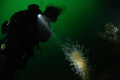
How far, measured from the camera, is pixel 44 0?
1401cm

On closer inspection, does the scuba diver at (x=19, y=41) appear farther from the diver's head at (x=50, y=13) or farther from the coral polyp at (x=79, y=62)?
the coral polyp at (x=79, y=62)

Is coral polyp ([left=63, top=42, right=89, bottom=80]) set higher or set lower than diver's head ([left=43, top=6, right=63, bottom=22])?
lower

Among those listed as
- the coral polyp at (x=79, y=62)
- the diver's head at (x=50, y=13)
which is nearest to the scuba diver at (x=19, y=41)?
the diver's head at (x=50, y=13)

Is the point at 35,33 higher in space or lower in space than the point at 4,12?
lower

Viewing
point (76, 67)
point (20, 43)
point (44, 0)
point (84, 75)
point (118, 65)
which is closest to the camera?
point (20, 43)

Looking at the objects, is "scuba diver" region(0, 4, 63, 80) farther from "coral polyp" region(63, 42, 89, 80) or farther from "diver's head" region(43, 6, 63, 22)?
"coral polyp" region(63, 42, 89, 80)

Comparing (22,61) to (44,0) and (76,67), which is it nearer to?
(76,67)

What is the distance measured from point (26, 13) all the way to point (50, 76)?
11.3ft

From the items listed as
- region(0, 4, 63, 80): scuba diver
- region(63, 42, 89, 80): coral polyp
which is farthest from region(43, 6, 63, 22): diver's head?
region(63, 42, 89, 80): coral polyp

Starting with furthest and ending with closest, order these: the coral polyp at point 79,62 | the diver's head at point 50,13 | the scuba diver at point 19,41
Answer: the coral polyp at point 79,62 → the diver's head at point 50,13 → the scuba diver at point 19,41

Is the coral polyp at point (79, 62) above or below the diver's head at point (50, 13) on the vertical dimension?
below

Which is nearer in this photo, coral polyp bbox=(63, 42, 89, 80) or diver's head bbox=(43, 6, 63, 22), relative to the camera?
diver's head bbox=(43, 6, 63, 22)

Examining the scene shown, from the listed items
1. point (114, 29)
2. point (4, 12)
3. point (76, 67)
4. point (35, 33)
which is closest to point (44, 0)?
point (4, 12)

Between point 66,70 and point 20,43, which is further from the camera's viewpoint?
point 66,70
